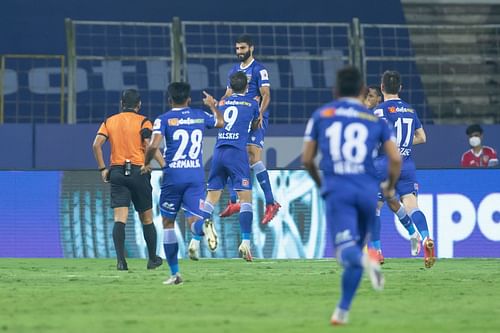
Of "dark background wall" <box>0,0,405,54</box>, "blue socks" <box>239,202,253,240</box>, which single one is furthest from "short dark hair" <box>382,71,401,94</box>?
"dark background wall" <box>0,0,405,54</box>

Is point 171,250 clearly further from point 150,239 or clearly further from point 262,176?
point 262,176

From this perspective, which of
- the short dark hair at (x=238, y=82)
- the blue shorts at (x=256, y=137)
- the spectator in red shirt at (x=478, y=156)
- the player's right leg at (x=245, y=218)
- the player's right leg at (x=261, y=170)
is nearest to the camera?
the short dark hair at (x=238, y=82)

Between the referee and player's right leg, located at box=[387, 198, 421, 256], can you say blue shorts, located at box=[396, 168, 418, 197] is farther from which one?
the referee

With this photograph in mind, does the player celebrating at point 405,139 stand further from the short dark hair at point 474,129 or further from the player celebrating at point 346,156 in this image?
the player celebrating at point 346,156

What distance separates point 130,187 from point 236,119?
1.61m

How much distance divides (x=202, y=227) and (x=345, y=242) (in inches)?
234

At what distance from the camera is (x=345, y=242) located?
9.83 metres

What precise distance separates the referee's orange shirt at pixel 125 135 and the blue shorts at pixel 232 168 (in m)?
1.15

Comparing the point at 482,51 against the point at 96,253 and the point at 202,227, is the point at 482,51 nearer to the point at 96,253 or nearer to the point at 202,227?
the point at 96,253

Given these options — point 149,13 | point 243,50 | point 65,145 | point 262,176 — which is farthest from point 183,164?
point 149,13

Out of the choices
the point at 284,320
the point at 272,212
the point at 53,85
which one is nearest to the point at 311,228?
the point at 272,212

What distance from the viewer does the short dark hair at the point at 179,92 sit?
13961mm

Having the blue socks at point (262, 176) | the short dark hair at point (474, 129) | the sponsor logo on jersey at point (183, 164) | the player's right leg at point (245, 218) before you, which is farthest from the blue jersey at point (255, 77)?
the short dark hair at point (474, 129)

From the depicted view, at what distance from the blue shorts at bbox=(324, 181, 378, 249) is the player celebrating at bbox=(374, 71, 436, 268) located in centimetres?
613
